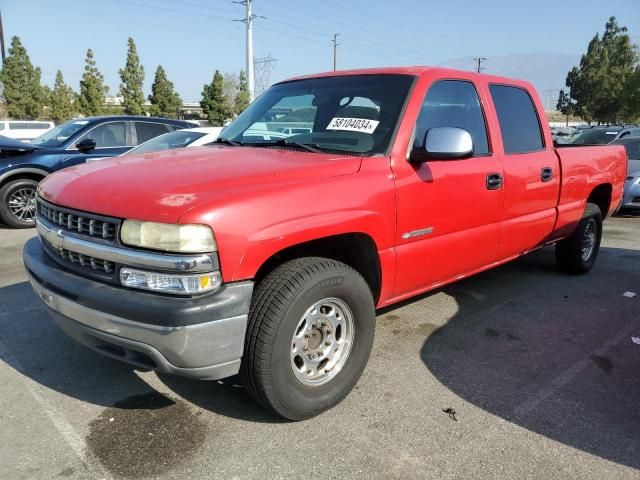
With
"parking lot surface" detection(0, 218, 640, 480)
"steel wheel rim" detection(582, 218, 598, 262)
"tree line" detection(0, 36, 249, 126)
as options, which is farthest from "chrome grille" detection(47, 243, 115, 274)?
"tree line" detection(0, 36, 249, 126)

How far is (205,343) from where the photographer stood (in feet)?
7.47

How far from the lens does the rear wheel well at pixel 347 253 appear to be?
8.99 feet

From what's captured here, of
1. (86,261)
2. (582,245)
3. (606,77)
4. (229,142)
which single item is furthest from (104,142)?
(606,77)

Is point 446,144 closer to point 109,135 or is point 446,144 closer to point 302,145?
point 302,145

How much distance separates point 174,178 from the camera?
2.59m

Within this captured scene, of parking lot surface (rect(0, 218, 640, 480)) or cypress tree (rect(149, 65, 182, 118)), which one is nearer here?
parking lot surface (rect(0, 218, 640, 480))

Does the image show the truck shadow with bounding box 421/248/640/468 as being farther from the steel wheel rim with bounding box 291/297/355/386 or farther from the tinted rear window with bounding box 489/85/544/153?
the tinted rear window with bounding box 489/85/544/153

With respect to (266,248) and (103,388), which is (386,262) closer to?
(266,248)

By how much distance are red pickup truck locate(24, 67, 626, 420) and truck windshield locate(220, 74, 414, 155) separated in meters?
0.01

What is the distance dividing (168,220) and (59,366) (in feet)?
5.79

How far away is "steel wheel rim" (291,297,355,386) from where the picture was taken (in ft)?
8.91

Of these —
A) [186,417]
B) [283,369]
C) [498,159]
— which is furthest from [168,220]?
[498,159]

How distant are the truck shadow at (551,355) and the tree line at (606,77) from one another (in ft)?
168

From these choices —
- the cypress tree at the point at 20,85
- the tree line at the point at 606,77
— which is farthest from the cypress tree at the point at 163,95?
the tree line at the point at 606,77
